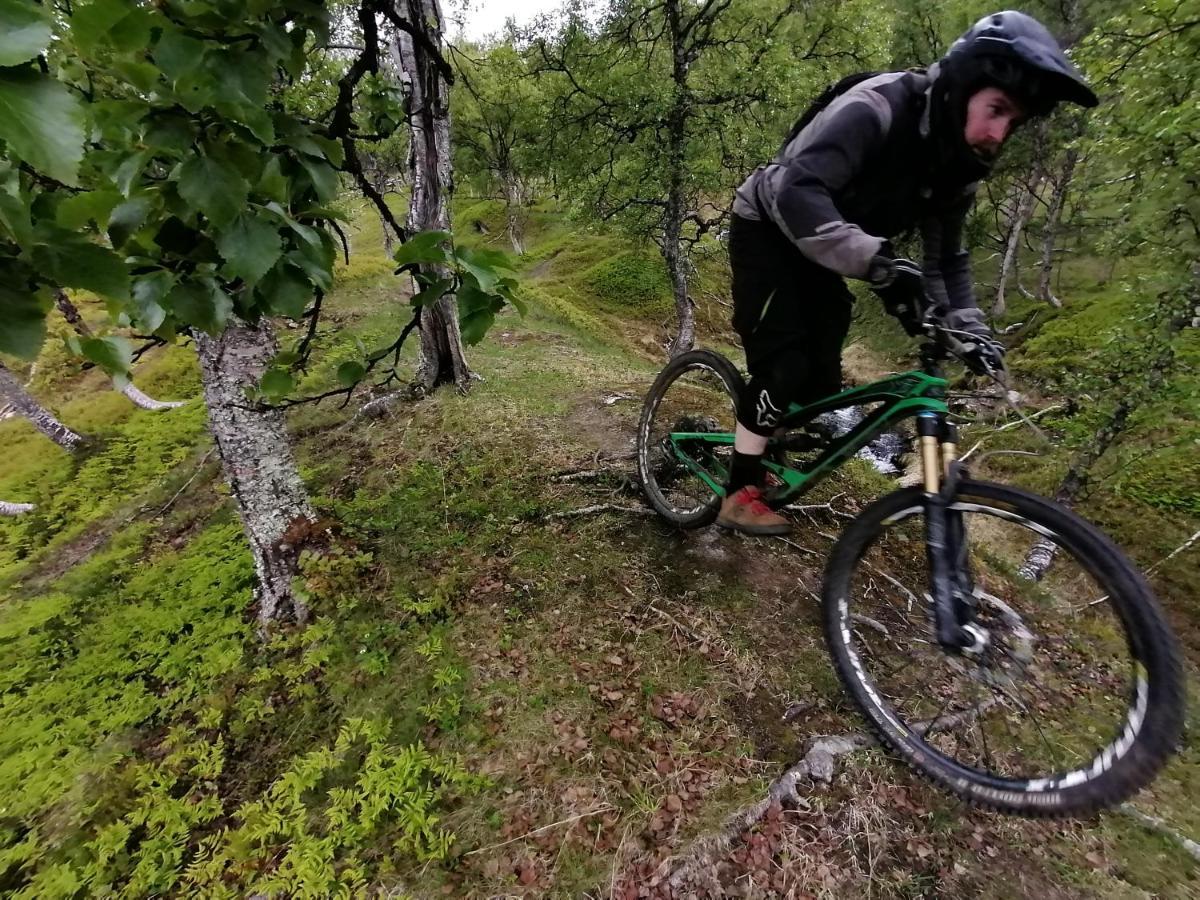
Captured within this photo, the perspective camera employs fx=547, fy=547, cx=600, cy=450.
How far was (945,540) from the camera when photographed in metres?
2.32

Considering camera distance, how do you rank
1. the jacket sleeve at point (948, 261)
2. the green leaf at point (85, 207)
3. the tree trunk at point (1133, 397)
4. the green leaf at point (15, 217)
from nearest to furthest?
the green leaf at point (15, 217), the green leaf at point (85, 207), the jacket sleeve at point (948, 261), the tree trunk at point (1133, 397)

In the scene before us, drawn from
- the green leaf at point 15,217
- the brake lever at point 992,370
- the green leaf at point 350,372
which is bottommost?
the brake lever at point 992,370

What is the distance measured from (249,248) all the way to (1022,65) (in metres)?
2.84

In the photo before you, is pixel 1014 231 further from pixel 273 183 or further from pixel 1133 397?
pixel 273 183

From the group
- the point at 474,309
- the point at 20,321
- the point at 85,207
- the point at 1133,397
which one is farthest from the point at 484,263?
the point at 1133,397

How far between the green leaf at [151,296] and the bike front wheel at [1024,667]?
105 inches

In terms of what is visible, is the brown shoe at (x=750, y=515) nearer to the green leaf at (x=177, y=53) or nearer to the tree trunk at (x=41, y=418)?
the green leaf at (x=177, y=53)

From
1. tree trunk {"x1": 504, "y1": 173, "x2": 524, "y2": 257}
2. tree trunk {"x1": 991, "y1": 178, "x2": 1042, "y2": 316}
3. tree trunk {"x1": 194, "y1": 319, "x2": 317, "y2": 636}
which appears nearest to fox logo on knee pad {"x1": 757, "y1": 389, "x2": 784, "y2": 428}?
tree trunk {"x1": 194, "y1": 319, "x2": 317, "y2": 636}

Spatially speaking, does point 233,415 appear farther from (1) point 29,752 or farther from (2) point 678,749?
(2) point 678,749

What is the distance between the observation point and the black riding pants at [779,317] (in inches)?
123

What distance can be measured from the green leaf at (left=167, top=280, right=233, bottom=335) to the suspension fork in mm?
2512

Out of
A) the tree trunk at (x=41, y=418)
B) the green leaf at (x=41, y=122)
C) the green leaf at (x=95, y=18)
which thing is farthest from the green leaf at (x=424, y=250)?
the tree trunk at (x=41, y=418)

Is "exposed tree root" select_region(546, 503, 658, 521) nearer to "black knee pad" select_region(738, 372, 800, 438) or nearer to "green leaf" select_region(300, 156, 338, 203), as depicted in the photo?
"black knee pad" select_region(738, 372, 800, 438)

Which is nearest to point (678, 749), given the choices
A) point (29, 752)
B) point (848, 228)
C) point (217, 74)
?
point (848, 228)
